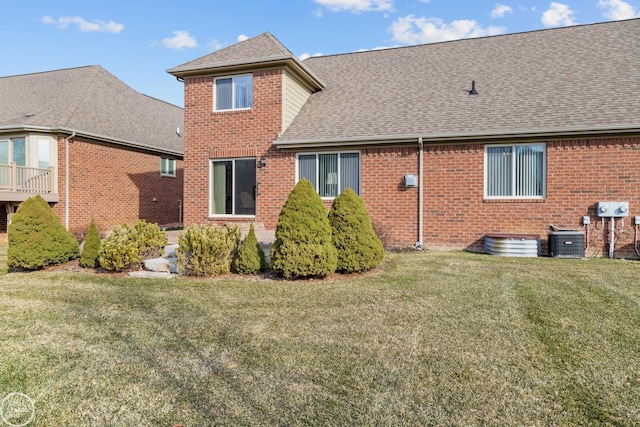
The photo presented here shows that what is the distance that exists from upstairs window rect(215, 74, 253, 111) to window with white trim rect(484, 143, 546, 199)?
7090mm

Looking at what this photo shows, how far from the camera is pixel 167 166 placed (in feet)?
63.9

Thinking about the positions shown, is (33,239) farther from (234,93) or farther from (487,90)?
(487,90)

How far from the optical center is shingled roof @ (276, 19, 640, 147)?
1043cm

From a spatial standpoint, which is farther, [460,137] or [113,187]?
[113,187]

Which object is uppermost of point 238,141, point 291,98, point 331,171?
point 291,98

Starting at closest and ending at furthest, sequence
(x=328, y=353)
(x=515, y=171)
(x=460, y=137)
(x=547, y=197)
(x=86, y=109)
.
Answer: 1. (x=328, y=353)
2. (x=547, y=197)
3. (x=515, y=171)
4. (x=460, y=137)
5. (x=86, y=109)

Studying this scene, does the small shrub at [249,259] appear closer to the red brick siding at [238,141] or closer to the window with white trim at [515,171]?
the red brick siding at [238,141]

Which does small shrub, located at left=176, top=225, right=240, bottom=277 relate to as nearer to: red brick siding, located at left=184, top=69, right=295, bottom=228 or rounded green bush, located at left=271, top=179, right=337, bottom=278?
rounded green bush, located at left=271, top=179, right=337, bottom=278

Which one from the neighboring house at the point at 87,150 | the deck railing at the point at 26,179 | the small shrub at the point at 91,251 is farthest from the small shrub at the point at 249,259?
the deck railing at the point at 26,179

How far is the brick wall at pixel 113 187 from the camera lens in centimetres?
1516

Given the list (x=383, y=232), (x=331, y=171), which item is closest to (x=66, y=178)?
(x=331, y=171)

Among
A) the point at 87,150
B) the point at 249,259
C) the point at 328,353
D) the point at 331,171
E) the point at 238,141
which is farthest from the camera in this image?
the point at 87,150

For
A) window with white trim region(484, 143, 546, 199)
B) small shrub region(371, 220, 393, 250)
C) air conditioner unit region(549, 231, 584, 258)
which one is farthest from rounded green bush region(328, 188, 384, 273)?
air conditioner unit region(549, 231, 584, 258)

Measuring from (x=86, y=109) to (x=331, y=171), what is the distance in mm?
10647
